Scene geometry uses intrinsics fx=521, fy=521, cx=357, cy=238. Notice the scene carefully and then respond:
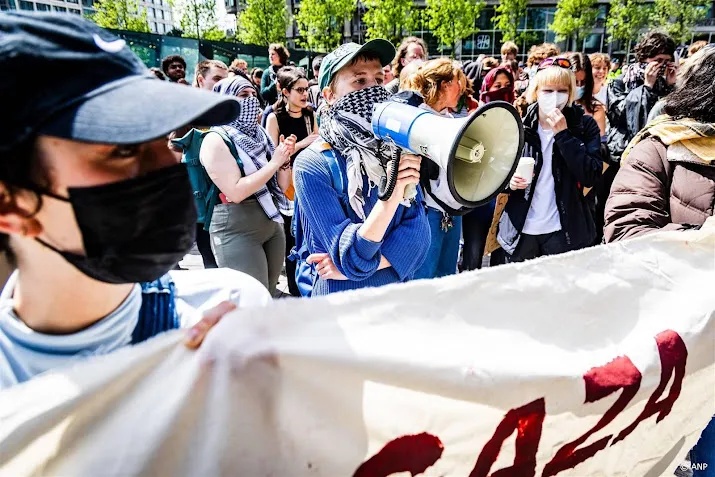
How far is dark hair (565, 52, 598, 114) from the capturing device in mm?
3785

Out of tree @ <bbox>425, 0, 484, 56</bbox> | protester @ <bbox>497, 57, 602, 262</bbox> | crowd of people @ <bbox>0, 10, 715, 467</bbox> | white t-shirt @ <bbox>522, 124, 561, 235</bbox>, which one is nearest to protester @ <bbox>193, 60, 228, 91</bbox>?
crowd of people @ <bbox>0, 10, 715, 467</bbox>

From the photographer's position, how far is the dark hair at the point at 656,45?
13.9 feet

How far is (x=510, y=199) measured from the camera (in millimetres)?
3072

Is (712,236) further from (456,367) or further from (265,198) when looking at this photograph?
(265,198)

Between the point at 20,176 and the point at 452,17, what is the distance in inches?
1468

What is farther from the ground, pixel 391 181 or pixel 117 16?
pixel 117 16

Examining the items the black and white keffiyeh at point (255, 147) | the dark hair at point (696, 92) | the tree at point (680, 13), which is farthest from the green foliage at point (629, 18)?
the dark hair at point (696, 92)

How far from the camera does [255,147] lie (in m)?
2.80

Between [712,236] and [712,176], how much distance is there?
28cm

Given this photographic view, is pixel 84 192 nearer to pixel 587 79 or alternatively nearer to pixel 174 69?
pixel 587 79

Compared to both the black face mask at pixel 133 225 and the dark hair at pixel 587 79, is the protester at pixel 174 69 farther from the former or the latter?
the black face mask at pixel 133 225

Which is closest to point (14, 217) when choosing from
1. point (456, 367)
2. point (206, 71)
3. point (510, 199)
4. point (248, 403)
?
point (248, 403)

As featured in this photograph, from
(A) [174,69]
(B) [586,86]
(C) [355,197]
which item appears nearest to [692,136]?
(C) [355,197]

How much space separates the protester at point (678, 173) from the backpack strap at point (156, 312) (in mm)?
1457
